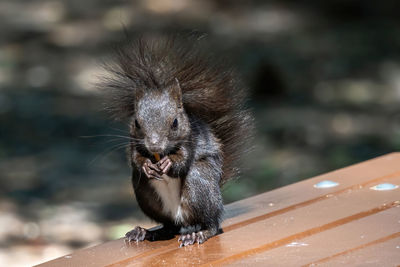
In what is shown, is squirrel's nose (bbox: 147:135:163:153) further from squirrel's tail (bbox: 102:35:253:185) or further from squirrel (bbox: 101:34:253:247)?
squirrel's tail (bbox: 102:35:253:185)

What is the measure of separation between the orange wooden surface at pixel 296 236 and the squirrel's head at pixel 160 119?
37cm

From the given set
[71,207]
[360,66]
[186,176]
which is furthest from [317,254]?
[360,66]

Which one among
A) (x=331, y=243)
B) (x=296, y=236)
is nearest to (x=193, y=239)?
(x=296, y=236)

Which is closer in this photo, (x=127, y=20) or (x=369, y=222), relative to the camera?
(x=369, y=222)

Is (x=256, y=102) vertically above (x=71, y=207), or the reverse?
(x=256, y=102)

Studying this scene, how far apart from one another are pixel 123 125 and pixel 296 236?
1867 mm

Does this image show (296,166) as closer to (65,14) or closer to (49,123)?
→ (49,123)

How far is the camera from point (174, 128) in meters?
3.00

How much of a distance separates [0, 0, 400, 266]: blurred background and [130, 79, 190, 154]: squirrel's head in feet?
4.54

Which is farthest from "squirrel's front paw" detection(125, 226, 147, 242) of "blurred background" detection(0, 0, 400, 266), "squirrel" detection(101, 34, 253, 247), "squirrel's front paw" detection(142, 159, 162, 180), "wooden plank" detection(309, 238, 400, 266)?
"blurred background" detection(0, 0, 400, 266)

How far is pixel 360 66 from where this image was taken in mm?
7730

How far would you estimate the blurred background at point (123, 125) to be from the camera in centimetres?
550

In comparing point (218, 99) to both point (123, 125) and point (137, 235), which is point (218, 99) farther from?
point (123, 125)

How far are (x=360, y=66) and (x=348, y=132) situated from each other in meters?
1.36
